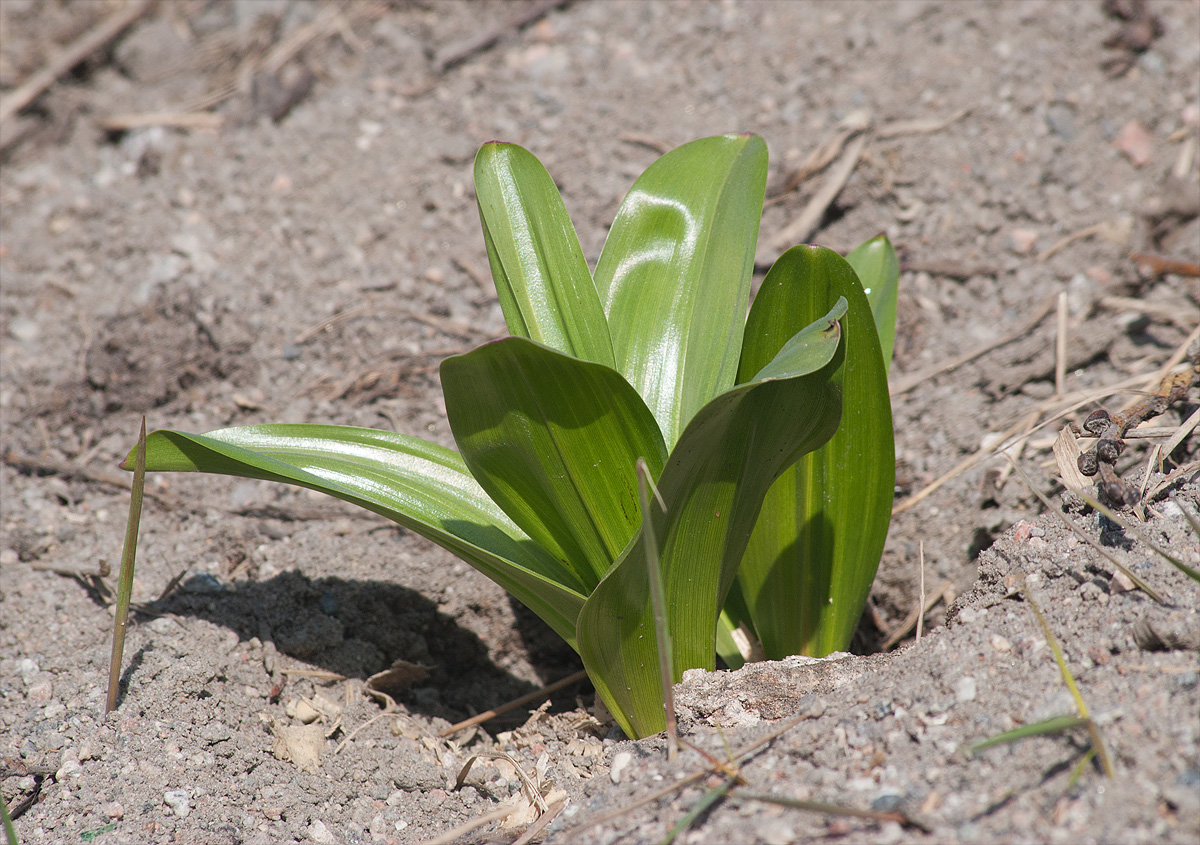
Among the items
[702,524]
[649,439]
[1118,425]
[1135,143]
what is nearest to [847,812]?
[702,524]

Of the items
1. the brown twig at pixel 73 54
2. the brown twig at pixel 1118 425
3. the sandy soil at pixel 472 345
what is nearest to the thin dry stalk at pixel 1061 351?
the sandy soil at pixel 472 345

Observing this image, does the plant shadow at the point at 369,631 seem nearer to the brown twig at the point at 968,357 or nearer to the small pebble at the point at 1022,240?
the brown twig at the point at 968,357

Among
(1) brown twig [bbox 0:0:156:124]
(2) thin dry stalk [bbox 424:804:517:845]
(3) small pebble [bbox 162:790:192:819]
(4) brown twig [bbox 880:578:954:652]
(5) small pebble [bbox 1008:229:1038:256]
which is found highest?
(1) brown twig [bbox 0:0:156:124]

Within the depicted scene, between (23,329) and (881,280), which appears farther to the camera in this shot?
(23,329)

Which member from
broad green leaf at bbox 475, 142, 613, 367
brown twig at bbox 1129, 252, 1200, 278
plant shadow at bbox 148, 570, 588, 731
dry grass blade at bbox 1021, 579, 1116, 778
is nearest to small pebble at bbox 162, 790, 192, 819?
plant shadow at bbox 148, 570, 588, 731

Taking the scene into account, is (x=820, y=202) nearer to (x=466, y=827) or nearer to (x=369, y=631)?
(x=369, y=631)

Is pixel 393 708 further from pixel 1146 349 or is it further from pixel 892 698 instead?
pixel 1146 349

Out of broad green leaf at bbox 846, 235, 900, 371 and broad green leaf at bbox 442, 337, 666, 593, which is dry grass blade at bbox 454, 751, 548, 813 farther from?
broad green leaf at bbox 846, 235, 900, 371
